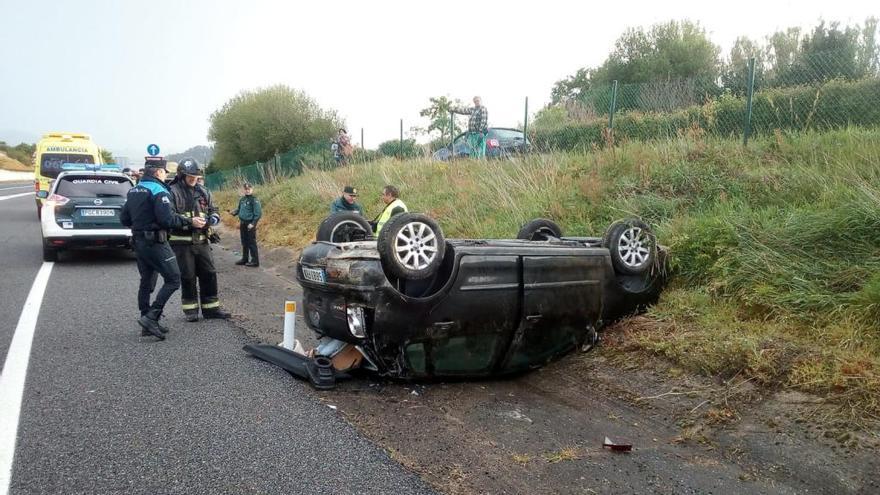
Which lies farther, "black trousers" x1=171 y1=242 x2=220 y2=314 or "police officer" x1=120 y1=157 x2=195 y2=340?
"black trousers" x1=171 y1=242 x2=220 y2=314

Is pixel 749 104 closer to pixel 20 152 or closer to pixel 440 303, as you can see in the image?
pixel 440 303

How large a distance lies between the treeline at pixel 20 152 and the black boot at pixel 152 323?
8580 cm

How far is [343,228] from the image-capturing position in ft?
18.8

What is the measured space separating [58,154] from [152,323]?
1646 cm

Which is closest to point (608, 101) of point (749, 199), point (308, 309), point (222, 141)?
point (749, 199)

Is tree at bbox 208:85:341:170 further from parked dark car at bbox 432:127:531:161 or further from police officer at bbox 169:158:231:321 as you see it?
police officer at bbox 169:158:231:321

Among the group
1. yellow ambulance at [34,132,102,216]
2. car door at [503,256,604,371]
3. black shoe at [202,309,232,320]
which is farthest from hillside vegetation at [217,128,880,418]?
yellow ambulance at [34,132,102,216]

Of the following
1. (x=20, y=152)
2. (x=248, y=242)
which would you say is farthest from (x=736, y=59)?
(x=20, y=152)

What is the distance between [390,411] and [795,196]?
4.80 meters

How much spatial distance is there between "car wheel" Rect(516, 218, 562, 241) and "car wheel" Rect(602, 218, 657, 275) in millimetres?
794

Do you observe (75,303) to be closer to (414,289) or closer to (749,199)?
(414,289)

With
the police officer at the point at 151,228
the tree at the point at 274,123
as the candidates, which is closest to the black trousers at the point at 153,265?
the police officer at the point at 151,228

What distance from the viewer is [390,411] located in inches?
175

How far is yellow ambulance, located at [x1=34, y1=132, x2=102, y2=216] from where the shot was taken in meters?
19.4
